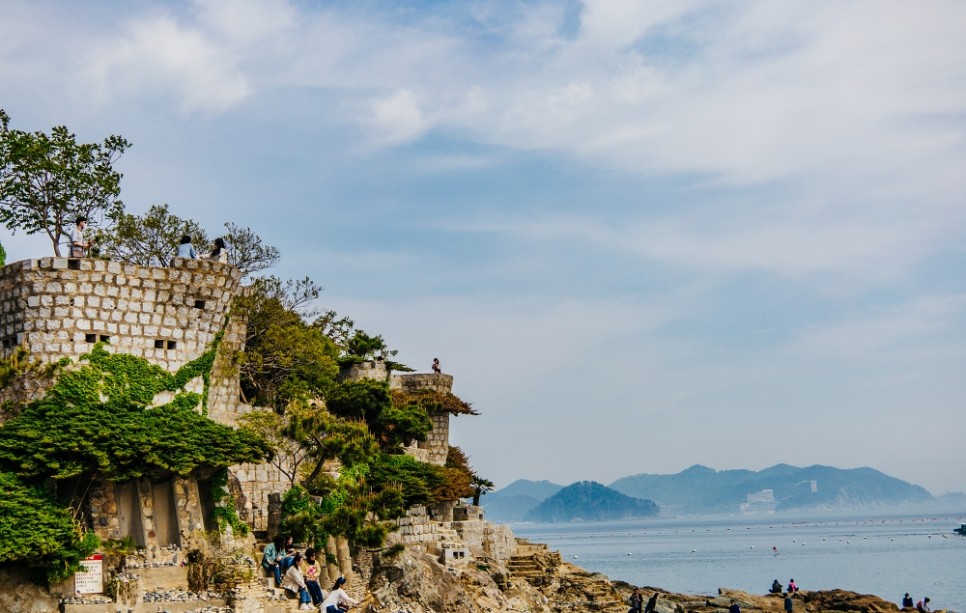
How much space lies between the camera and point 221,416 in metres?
26.1

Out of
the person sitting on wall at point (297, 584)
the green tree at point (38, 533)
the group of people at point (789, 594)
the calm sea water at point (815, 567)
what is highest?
the green tree at point (38, 533)

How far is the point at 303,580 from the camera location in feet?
81.0

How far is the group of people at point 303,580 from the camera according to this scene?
78.7 feet

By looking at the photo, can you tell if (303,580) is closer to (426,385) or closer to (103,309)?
(103,309)

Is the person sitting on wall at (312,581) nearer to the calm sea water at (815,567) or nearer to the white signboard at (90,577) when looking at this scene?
the white signboard at (90,577)

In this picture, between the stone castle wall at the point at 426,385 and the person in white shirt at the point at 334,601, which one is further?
the stone castle wall at the point at 426,385

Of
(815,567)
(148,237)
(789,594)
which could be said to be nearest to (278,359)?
(148,237)

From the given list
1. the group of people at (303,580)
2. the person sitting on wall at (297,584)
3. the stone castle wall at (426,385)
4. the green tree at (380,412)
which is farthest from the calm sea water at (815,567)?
the person sitting on wall at (297,584)

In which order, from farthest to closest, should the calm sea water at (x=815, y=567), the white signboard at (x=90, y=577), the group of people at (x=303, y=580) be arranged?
1. the calm sea water at (x=815, y=567)
2. the group of people at (x=303, y=580)
3. the white signboard at (x=90, y=577)

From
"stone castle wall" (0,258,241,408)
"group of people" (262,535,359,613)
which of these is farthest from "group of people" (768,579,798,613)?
"stone castle wall" (0,258,241,408)

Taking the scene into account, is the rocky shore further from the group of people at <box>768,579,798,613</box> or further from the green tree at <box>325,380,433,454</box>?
the green tree at <box>325,380,433,454</box>

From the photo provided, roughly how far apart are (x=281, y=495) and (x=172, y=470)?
5.64 m

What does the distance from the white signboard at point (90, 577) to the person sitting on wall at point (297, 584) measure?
3.92 m

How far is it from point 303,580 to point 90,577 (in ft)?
14.7
